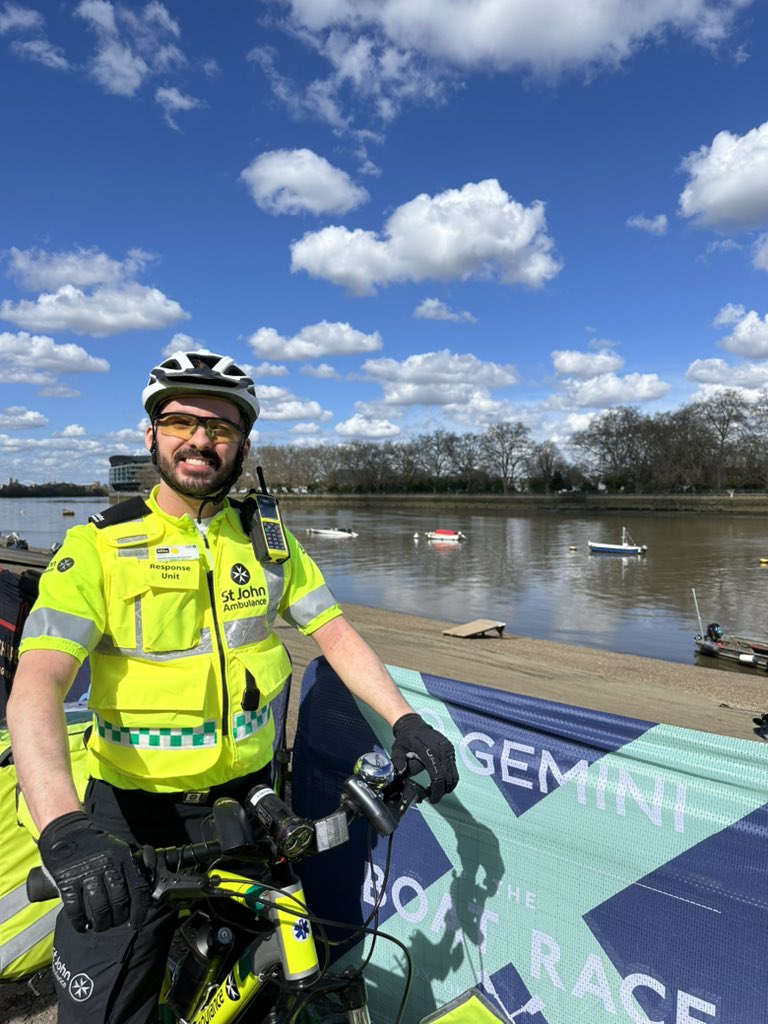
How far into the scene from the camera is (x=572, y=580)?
37906mm

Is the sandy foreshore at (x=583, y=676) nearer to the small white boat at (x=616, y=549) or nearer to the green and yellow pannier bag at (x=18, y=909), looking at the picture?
the green and yellow pannier bag at (x=18, y=909)

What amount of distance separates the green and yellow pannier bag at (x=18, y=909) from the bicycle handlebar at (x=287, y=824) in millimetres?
1297

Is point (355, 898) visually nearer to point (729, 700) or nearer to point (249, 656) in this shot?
point (249, 656)

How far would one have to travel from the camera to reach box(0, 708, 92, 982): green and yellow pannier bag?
2.80m

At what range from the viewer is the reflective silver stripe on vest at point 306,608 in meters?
2.48

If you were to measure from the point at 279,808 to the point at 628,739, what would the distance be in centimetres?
120

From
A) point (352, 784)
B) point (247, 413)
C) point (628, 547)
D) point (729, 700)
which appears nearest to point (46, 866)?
point (352, 784)

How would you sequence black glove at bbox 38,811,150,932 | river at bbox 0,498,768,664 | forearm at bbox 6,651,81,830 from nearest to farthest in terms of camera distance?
black glove at bbox 38,811,150,932
forearm at bbox 6,651,81,830
river at bbox 0,498,768,664

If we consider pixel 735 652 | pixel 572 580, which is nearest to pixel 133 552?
pixel 735 652

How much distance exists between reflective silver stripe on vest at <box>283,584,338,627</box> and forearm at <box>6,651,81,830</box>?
0.79 m

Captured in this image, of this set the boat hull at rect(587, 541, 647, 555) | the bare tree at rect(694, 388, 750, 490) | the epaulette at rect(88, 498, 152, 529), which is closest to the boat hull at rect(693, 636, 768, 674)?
the epaulette at rect(88, 498, 152, 529)

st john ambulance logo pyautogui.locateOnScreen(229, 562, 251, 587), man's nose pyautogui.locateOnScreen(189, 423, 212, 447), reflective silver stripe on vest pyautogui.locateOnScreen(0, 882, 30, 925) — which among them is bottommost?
reflective silver stripe on vest pyautogui.locateOnScreen(0, 882, 30, 925)

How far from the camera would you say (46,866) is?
146cm

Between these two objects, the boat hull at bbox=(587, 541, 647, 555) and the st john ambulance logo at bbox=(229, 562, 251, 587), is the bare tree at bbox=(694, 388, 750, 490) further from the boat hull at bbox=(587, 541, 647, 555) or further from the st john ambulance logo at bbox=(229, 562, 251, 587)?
the st john ambulance logo at bbox=(229, 562, 251, 587)
